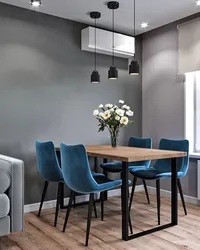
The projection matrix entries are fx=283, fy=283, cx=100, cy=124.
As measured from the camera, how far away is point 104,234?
288 cm

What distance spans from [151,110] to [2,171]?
2900mm

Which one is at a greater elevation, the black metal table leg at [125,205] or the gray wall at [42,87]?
the gray wall at [42,87]

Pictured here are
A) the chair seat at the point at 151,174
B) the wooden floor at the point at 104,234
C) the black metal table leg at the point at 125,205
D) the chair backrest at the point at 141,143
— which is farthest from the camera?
the chair backrest at the point at 141,143

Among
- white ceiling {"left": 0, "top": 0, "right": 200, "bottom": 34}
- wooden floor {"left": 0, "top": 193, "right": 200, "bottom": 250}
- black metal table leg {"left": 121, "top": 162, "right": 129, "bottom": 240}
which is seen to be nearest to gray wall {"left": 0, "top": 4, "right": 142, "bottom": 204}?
white ceiling {"left": 0, "top": 0, "right": 200, "bottom": 34}

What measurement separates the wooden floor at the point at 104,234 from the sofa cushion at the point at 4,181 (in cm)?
55

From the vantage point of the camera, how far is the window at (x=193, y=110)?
4.19 m

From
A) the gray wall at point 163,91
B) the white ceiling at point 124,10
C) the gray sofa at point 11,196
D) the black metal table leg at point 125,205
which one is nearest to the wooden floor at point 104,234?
the black metal table leg at point 125,205

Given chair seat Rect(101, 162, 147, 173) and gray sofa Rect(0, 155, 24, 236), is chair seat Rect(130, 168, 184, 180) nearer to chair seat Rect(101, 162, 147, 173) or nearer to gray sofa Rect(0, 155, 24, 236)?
chair seat Rect(101, 162, 147, 173)

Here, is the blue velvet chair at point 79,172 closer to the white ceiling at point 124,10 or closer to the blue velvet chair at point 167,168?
the blue velvet chair at point 167,168

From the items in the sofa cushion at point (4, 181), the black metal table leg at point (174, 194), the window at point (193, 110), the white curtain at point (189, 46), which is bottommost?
the black metal table leg at point (174, 194)

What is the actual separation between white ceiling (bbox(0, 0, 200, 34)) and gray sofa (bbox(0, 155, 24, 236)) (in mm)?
2146

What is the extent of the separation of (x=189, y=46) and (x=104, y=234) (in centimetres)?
282

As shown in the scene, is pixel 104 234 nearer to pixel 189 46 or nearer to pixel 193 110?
pixel 193 110

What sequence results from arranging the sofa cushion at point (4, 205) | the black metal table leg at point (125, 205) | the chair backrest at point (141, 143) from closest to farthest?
1. the sofa cushion at point (4, 205)
2. the black metal table leg at point (125, 205)
3. the chair backrest at point (141, 143)
